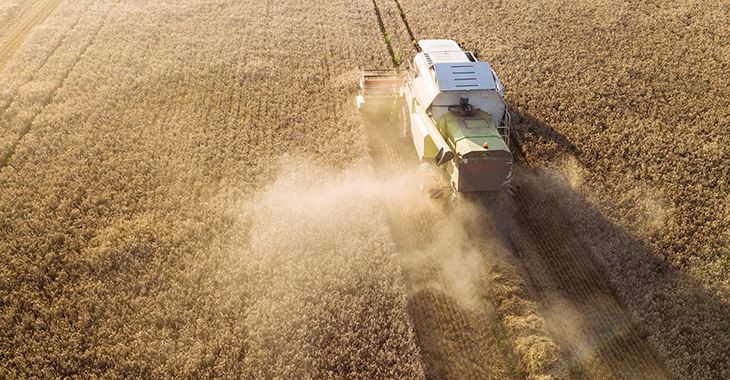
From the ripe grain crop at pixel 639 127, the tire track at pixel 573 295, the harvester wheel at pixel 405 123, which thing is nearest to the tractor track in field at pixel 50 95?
the harvester wheel at pixel 405 123

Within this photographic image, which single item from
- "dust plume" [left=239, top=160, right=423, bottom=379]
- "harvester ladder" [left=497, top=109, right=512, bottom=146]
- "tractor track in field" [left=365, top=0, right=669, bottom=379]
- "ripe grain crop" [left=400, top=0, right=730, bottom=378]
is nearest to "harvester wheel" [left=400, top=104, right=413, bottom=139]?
"dust plume" [left=239, top=160, right=423, bottom=379]

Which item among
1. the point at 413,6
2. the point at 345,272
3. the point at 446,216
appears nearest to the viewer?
the point at 345,272

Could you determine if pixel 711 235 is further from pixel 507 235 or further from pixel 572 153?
pixel 507 235

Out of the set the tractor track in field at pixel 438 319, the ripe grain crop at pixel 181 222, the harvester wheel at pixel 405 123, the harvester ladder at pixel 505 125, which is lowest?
the tractor track in field at pixel 438 319

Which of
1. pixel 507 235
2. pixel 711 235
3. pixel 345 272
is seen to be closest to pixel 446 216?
pixel 507 235

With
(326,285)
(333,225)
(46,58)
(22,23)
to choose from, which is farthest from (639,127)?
(22,23)

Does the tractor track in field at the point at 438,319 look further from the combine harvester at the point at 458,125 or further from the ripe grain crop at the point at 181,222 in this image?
the combine harvester at the point at 458,125

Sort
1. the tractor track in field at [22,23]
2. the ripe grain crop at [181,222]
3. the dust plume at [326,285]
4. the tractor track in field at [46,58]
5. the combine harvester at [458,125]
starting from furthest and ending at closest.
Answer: the tractor track in field at [22,23]
the tractor track in field at [46,58]
the combine harvester at [458,125]
the ripe grain crop at [181,222]
the dust plume at [326,285]
